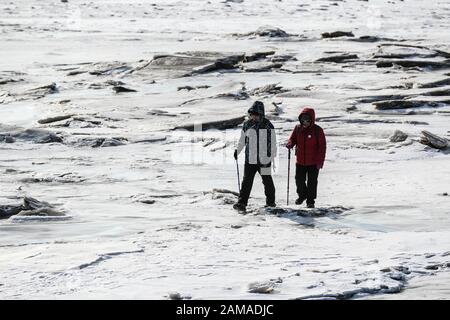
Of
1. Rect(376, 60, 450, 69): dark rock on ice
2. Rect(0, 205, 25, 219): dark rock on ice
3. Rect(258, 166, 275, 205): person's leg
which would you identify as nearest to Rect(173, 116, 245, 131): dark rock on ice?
Rect(258, 166, 275, 205): person's leg

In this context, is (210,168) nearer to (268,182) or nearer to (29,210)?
(268,182)

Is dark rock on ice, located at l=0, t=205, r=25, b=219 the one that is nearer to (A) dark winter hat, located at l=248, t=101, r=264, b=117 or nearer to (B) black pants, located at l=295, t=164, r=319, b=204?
(A) dark winter hat, located at l=248, t=101, r=264, b=117

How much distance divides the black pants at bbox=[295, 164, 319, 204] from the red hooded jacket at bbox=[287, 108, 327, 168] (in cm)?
10

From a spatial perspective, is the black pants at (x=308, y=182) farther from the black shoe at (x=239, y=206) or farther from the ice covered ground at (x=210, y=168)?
the black shoe at (x=239, y=206)

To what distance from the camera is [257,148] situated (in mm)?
11125

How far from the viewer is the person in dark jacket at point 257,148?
11.1 metres

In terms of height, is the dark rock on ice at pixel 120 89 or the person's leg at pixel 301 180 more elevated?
the person's leg at pixel 301 180

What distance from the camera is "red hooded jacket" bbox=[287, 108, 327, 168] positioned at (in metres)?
11.1

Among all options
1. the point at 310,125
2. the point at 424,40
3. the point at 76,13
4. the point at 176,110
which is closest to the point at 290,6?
the point at 76,13

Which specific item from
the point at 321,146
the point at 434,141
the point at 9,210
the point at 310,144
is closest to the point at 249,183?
the point at 310,144

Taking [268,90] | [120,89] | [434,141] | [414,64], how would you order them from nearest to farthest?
[434,141] → [268,90] → [120,89] → [414,64]

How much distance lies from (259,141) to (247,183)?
0.56 metres

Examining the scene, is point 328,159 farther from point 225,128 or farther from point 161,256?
point 161,256

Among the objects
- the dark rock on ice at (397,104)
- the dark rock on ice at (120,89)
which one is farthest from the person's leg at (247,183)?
the dark rock on ice at (120,89)
